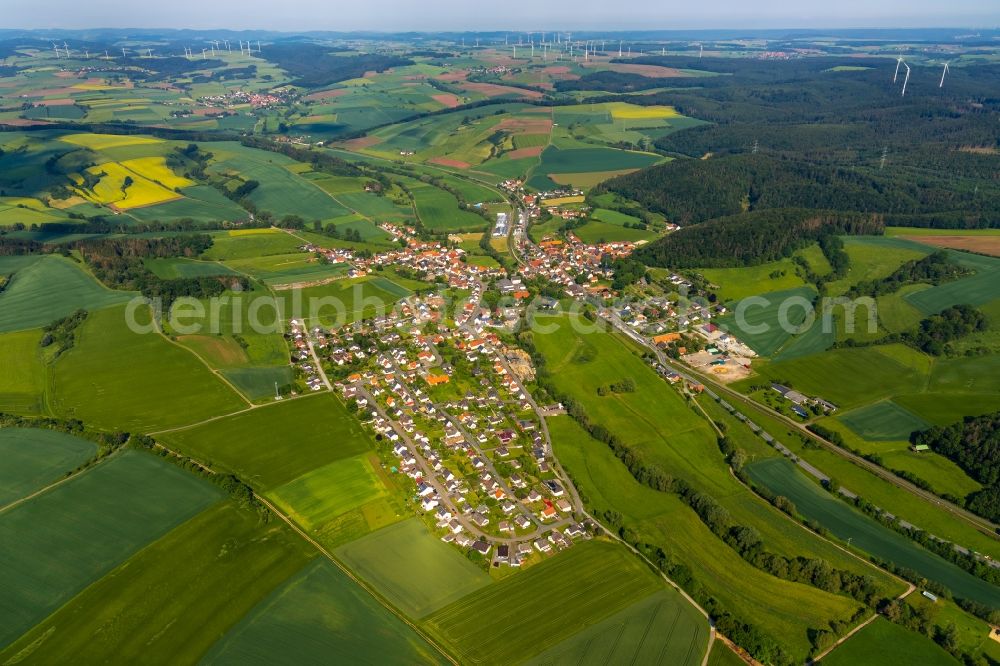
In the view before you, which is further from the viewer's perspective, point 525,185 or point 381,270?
point 525,185

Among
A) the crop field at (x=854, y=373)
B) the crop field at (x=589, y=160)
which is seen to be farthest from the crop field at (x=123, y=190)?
the crop field at (x=854, y=373)

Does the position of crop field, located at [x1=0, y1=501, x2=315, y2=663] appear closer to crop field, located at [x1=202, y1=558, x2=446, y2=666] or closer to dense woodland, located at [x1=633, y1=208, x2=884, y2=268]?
crop field, located at [x1=202, y1=558, x2=446, y2=666]

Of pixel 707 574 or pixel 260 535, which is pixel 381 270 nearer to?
pixel 260 535

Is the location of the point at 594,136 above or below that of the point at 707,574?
above

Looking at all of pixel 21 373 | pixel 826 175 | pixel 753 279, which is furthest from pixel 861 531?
pixel 826 175

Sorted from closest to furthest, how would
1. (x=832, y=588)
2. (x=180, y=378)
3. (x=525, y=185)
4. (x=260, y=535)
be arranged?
(x=832, y=588), (x=260, y=535), (x=180, y=378), (x=525, y=185)

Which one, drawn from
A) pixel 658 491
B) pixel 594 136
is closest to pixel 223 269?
pixel 658 491

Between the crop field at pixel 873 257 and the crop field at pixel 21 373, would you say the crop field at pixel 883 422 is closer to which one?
Result: the crop field at pixel 873 257

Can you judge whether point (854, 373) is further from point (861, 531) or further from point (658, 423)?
point (861, 531)
